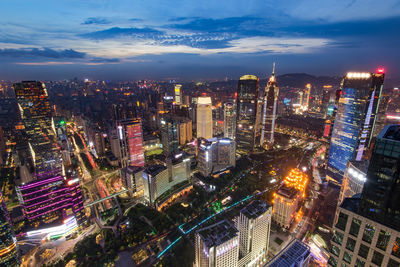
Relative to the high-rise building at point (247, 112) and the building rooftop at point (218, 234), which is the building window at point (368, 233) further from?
the high-rise building at point (247, 112)

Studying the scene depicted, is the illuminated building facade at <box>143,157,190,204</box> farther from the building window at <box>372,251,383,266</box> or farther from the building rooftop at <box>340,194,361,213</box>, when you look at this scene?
the building window at <box>372,251,383,266</box>

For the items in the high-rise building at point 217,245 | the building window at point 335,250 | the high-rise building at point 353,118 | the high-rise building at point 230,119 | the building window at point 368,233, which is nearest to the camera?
the building window at point 368,233

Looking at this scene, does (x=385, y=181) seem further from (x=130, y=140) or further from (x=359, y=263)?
(x=130, y=140)

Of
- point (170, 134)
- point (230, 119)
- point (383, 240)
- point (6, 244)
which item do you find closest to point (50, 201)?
point (6, 244)

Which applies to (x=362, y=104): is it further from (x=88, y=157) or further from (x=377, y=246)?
(x=88, y=157)

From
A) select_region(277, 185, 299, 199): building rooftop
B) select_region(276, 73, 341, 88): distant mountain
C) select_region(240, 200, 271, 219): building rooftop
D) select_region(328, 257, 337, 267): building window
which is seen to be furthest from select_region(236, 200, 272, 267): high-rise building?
select_region(276, 73, 341, 88): distant mountain

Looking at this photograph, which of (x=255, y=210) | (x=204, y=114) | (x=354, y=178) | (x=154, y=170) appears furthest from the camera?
(x=204, y=114)

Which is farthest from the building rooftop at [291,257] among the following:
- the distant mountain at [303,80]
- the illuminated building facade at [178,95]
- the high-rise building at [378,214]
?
the distant mountain at [303,80]

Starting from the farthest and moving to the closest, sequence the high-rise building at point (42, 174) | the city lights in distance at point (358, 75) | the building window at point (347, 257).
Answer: the city lights in distance at point (358, 75), the high-rise building at point (42, 174), the building window at point (347, 257)
